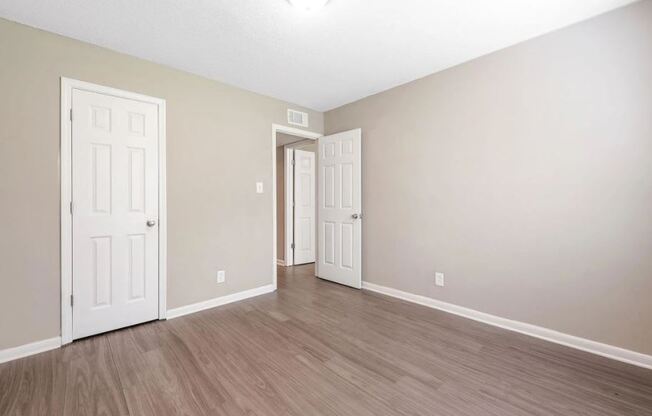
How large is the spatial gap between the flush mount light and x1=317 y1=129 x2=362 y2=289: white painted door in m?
1.75

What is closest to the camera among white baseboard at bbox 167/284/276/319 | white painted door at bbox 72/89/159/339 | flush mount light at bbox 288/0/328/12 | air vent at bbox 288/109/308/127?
flush mount light at bbox 288/0/328/12

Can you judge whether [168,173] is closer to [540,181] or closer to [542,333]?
[540,181]

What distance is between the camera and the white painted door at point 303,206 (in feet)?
16.4

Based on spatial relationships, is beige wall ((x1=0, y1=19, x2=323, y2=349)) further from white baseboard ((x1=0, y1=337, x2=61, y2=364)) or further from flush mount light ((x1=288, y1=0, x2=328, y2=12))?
flush mount light ((x1=288, y1=0, x2=328, y2=12))

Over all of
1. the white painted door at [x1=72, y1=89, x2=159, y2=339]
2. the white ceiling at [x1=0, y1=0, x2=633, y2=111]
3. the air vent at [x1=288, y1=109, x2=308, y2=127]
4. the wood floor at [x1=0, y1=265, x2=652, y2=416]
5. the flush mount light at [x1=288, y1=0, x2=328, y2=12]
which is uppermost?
the white ceiling at [x1=0, y1=0, x2=633, y2=111]

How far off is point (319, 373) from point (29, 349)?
7.00ft

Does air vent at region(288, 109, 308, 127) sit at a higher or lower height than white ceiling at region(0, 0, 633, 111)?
lower

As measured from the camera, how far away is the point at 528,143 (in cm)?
233

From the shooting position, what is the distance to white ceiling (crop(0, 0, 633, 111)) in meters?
1.91

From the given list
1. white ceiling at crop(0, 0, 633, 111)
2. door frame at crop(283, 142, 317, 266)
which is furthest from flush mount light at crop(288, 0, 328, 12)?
door frame at crop(283, 142, 317, 266)

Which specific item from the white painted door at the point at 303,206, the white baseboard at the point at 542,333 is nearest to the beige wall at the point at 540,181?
the white baseboard at the point at 542,333

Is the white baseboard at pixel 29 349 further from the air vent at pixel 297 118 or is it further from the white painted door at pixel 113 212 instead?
the air vent at pixel 297 118

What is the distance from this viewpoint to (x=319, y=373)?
6.03ft

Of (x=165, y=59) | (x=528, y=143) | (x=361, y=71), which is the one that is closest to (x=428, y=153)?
(x=528, y=143)
